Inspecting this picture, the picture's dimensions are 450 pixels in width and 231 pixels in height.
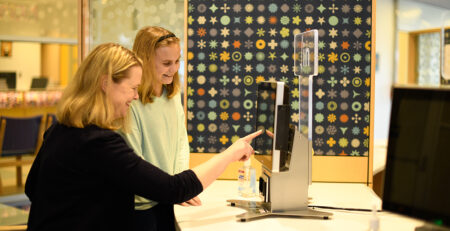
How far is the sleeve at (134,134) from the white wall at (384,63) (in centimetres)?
558

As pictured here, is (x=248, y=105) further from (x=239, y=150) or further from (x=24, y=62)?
(x=24, y=62)

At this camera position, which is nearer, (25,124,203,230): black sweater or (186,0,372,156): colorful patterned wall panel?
(25,124,203,230): black sweater

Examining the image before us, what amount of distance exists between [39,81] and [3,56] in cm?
48

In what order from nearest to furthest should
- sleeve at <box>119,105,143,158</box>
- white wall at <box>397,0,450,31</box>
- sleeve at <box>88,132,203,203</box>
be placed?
sleeve at <box>88,132,203,203</box>, sleeve at <box>119,105,143,158</box>, white wall at <box>397,0,450,31</box>

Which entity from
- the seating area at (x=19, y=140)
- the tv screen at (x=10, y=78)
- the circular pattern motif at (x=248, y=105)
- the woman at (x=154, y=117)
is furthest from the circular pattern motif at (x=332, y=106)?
the tv screen at (x=10, y=78)

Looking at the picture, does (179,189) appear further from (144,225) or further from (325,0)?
(325,0)

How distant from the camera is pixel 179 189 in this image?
154 centimetres

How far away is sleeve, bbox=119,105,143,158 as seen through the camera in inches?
73.9

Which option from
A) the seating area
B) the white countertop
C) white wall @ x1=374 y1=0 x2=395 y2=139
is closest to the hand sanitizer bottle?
the white countertop

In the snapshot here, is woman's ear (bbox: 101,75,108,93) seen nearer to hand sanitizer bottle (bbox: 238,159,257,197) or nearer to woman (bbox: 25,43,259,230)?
woman (bbox: 25,43,259,230)

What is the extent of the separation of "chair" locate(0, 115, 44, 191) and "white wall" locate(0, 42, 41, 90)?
0.43 metres

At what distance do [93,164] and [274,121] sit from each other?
0.68 metres

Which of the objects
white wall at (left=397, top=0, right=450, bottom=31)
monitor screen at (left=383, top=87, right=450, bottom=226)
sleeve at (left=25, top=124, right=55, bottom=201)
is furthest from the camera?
white wall at (left=397, top=0, right=450, bottom=31)

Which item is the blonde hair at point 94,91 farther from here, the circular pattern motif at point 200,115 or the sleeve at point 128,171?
the circular pattern motif at point 200,115
